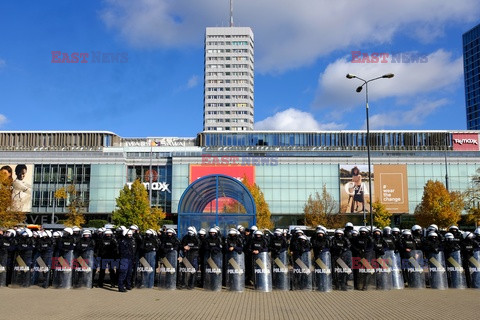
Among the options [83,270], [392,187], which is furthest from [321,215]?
[83,270]

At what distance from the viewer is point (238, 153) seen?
8000cm

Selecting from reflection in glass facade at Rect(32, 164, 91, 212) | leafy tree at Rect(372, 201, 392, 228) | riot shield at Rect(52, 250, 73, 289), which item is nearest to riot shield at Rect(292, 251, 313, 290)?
riot shield at Rect(52, 250, 73, 289)

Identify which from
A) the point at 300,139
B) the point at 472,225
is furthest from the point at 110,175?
the point at 472,225

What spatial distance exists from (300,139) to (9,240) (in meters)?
69.9

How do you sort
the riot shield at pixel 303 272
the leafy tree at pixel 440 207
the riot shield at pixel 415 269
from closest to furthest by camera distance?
the riot shield at pixel 303 272 < the riot shield at pixel 415 269 < the leafy tree at pixel 440 207

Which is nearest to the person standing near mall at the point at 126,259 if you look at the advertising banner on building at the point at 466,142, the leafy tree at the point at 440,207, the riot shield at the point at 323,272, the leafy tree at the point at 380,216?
the riot shield at the point at 323,272

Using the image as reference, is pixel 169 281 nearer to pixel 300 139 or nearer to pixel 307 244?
pixel 307 244

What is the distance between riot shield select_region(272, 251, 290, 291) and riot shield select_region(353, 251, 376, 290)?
2118 mm

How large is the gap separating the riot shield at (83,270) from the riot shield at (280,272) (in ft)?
17.9

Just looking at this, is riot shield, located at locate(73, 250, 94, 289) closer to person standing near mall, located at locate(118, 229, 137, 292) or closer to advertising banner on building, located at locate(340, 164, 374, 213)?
person standing near mall, located at locate(118, 229, 137, 292)

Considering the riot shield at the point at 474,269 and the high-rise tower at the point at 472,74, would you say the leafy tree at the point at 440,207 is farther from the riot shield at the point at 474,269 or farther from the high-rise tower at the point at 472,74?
the high-rise tower at the point at 472,74

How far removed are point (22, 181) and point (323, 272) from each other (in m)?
72.3

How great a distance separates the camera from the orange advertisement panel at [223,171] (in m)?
75.0

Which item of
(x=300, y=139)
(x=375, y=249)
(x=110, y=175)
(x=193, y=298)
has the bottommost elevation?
(x=193, y=298)
